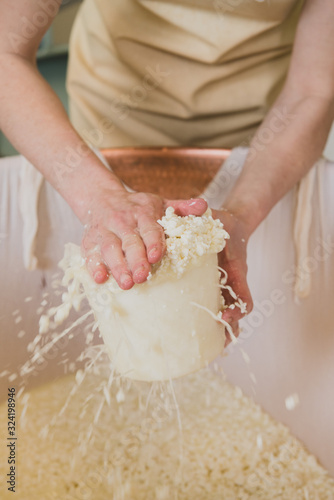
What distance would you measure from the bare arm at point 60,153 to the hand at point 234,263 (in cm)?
12

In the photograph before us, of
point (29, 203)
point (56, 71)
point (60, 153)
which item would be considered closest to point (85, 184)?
point (60, 153)

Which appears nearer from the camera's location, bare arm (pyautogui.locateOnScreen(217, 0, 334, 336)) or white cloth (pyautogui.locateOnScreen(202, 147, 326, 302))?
bare arm (pyautogui.locateOnScreen(217, 0, 334, 336))

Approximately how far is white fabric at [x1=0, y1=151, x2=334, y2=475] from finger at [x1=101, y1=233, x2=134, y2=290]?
0.46m

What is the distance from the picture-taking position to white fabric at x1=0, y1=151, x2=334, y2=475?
1043 millimetres

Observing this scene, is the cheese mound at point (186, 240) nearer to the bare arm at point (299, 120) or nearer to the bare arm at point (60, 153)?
the bare arm at point (60, 153)

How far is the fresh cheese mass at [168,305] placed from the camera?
25.2 inches

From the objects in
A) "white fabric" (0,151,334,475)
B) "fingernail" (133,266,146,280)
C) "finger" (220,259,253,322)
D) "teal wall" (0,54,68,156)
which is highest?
"fingernail" (133,266,146,280)

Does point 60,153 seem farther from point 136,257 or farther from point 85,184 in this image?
point 136,257

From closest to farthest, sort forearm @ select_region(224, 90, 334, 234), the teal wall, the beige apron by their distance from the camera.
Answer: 1. forearm @ select_region(224, 90, 334, 234)
2. the beige apron
3. the teal wall

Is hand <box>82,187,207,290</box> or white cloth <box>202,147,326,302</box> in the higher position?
hand <box>82,187,207,290</box>

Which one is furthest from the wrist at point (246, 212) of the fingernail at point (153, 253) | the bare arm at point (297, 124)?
the fingernail at point (153, 253)

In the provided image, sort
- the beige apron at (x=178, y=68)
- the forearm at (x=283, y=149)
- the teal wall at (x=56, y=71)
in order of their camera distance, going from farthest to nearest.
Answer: the teal wall at (x=56, y=71) < the beige apron at (x=178, y=68) < the forearm at (x=283, y=149)

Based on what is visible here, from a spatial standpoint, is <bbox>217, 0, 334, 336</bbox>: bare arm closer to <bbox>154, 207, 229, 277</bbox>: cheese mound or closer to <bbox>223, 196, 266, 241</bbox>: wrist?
<bbox>223, 196, 266, 241</bbox>: wrist

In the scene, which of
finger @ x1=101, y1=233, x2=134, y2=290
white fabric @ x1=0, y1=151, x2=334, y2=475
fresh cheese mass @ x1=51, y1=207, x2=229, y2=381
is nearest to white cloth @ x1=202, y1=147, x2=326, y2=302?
white fabric @ x1=0, y1=151, x2=334, y2=475
